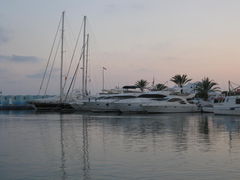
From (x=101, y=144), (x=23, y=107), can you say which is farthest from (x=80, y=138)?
A: (x=23, y=107)

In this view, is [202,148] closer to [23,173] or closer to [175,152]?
[175,152]

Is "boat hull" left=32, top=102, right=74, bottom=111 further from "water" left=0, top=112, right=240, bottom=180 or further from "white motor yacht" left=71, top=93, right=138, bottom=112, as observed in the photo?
"water" left=0, top=112, right=240, bottom=180

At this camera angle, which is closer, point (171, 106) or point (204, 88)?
point (171, 106)

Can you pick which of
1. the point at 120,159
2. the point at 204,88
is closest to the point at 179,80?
the point at 204,88

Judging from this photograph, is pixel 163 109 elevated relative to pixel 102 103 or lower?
lower

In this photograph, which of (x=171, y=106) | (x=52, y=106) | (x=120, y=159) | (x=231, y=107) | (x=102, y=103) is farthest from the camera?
(x=52, y=106)

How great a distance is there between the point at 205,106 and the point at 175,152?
52.4m

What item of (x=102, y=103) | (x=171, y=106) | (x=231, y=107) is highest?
(x=102, y=103)

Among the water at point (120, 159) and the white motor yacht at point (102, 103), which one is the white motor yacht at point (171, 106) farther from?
the water at point (120, 159)

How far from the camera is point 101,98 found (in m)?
75.5

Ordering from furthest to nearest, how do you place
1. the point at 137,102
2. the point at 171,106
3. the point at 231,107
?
the point at 137,102 → the point at 171,106 → the point at 231,107

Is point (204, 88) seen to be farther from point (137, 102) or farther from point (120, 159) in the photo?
point (120, 159)

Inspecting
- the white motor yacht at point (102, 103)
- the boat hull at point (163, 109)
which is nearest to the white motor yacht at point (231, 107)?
the boat hull at point (163, 109)

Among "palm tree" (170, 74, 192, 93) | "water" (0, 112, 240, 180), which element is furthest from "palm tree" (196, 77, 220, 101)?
"water" (0, 112, 240, 180)
